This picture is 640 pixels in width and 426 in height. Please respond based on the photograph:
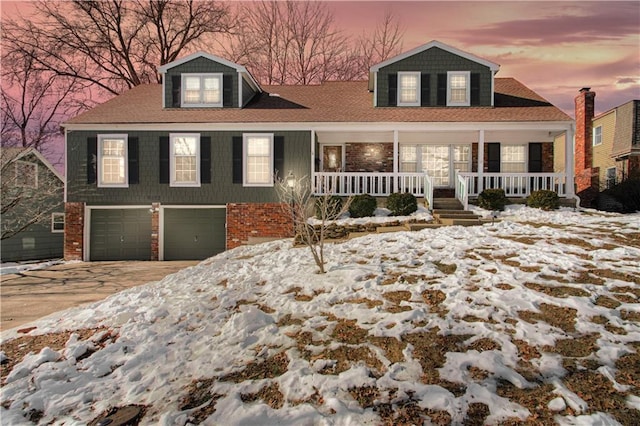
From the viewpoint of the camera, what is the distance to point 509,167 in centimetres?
1476

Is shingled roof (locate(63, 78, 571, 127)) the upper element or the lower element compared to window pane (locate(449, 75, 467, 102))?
lower

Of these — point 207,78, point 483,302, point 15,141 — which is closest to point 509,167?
point 483,302

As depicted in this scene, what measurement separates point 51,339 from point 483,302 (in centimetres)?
614

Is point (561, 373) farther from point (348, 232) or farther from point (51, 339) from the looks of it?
point (348, 232)

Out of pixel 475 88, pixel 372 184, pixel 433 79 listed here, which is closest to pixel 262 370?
pixel 372 184

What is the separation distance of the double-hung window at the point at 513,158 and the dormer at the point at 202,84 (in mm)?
10801

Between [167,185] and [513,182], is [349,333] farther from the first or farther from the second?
[513,182]

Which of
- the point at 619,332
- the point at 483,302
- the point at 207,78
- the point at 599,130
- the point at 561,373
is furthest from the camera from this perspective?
the point at 599,130

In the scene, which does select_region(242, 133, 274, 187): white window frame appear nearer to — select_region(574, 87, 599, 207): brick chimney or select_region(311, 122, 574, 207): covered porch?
select_region(311, 122, 574, 207): covered porch

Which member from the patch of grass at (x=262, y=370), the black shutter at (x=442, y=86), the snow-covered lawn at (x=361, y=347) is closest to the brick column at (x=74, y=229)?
the snow-covered lawn at (x=361, y=347)

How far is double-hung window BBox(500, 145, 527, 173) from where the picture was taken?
14727 millimetres

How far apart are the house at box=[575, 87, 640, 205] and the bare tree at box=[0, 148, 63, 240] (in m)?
24.7

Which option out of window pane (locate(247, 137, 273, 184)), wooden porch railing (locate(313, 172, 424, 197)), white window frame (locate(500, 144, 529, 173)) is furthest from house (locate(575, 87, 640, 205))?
window pane (locate(247, 137, 273, 184))

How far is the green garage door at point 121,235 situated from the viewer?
1363cm
